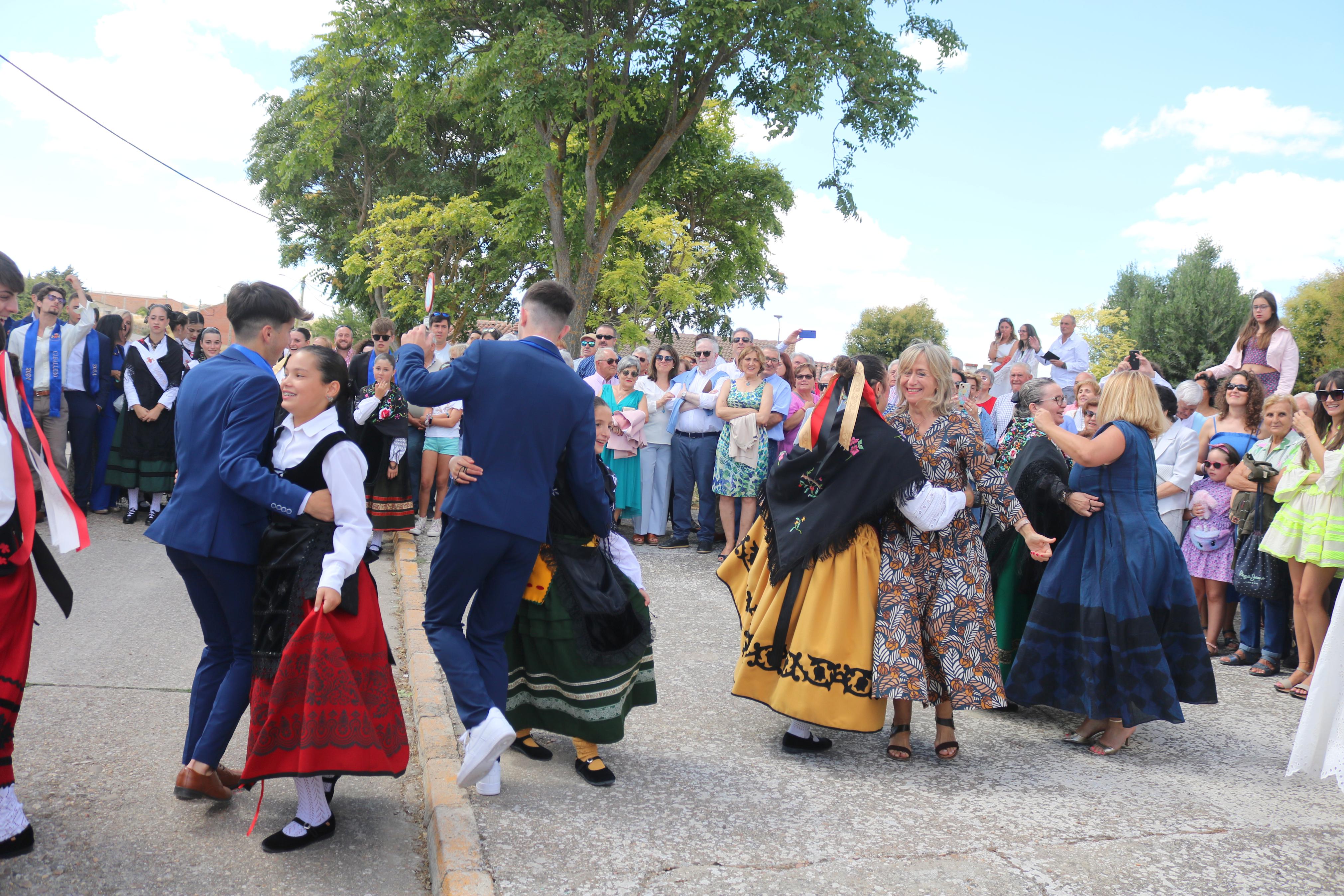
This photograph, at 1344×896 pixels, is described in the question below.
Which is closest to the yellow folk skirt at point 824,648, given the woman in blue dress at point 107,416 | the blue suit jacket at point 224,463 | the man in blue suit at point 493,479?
the man in blue suit at point 493,479

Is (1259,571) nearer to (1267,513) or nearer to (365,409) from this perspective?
(1267,513)

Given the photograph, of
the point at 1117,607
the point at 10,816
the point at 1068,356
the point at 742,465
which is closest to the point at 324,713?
the point at 10,816

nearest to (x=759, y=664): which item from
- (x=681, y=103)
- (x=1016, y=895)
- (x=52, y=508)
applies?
(x=1016, y=895)

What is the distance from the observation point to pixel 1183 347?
41.4m

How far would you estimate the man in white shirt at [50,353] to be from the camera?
8953mm

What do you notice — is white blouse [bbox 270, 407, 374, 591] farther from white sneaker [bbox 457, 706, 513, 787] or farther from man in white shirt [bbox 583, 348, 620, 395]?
man in white shirt [bbox 583, 348, 620, 395]

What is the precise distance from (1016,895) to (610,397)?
23.8 feet

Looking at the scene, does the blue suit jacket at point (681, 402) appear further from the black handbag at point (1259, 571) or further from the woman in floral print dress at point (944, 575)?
the woman in floral print dress at point (944, 575)

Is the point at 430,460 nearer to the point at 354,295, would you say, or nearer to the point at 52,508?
the point at 52,508

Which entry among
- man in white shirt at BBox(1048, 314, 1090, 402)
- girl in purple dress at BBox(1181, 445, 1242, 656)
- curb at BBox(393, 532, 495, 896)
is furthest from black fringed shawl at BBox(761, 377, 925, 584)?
man in white shirt at BBox(1048, 314, 1090, 402)

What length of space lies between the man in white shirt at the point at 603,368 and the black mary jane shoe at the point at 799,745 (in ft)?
18.0

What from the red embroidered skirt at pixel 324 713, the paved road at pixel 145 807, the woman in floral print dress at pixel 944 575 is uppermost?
the woman in floral print dress at pixel 944 575

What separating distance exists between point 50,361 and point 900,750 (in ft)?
28.6

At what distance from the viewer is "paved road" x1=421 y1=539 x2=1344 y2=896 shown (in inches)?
131
